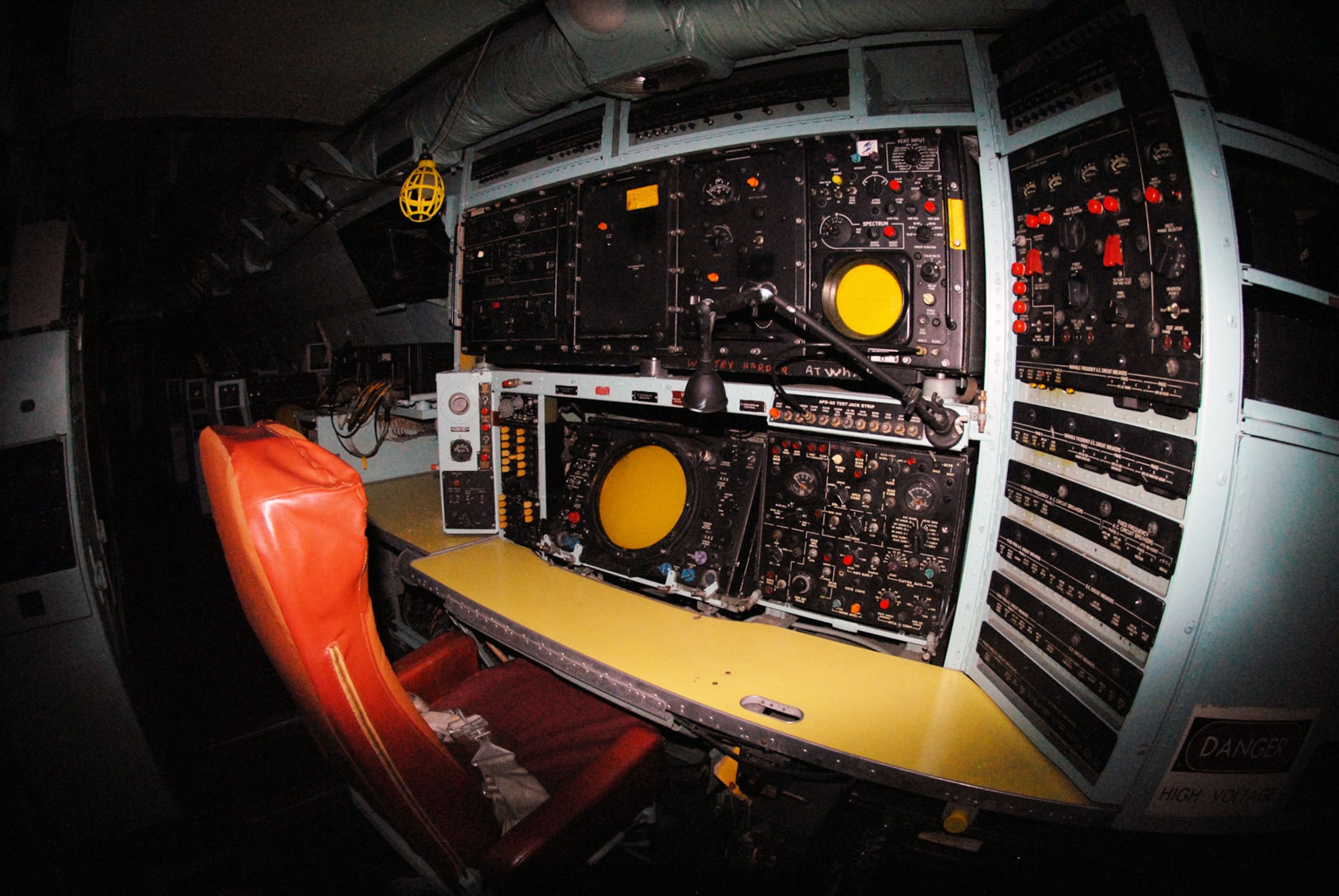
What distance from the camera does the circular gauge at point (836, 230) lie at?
1.86 m

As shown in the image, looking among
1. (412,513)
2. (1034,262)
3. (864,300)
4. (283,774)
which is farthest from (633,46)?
(283,774)

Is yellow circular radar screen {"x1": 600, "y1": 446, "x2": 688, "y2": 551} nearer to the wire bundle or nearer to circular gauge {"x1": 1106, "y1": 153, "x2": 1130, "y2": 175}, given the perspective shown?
circular gauge {"x1": 1106, "y1": 153, "x2": 1130, "y2": 175}

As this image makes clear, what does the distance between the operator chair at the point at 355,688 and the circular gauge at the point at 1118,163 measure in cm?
192

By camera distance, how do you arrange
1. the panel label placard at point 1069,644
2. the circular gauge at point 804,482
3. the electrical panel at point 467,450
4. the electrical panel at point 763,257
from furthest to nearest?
the electrical panel at point 467,450 < the circular gauge at point 804,482 < the electrical panel at point 763,257 < the panel label placard at point 1069,644

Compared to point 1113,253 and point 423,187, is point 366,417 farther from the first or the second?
point 1113,253

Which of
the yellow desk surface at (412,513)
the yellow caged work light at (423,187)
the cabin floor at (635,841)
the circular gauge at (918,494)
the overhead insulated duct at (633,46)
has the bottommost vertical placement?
the cabin floor at (635,841)

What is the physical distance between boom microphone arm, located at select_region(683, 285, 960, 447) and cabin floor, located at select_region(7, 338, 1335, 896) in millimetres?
1135

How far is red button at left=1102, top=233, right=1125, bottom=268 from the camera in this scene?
127 cm

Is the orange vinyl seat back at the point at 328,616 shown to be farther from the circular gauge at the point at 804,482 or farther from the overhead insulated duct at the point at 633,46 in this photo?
the overhead insulated duct at the point at 633,46

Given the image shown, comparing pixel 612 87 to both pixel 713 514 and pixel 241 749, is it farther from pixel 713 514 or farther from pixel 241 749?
pixel 241 749

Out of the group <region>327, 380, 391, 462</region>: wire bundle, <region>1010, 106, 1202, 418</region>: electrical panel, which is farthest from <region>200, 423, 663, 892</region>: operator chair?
<region>327, 380, 391, 462</region>: wire bundle

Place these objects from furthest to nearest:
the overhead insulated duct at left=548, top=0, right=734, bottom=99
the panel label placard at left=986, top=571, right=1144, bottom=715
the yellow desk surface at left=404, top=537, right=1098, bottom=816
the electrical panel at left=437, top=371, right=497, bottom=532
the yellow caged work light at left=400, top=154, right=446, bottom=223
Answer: the electrical panel at left=437, top=371, right=497, bottom=532 < the yellow caged work light at left=400, top=154, right=446, bottom=223 < the overhead insulated duct at left=548, top=0, right=734, bottom=99 < the yellow desk surface at left=404, top=537, right=1098, bottom=816 < the panel label placard at left=986, top=571, right=1144, bottom=715

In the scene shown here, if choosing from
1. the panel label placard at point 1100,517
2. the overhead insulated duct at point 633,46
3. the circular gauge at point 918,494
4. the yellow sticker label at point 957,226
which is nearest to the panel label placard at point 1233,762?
the panel label placard at point 1100,517

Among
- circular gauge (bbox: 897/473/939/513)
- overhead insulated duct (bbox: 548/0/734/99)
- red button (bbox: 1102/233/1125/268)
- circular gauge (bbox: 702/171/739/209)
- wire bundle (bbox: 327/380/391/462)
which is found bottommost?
circular gauge (bbox: 897/473/939/513)
